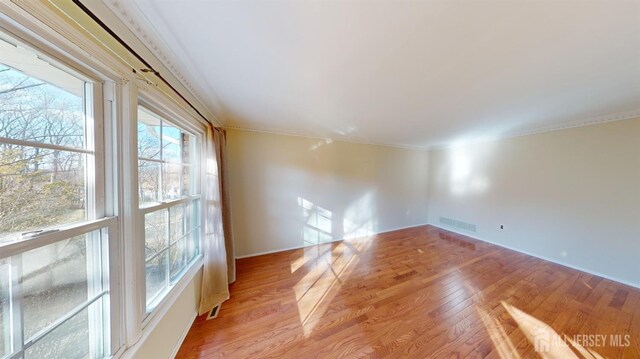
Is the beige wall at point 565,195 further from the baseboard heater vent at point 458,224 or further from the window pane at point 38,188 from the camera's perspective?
the window pane at point 38,188

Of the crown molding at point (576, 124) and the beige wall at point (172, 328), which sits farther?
the crown molding at point (576, 124)

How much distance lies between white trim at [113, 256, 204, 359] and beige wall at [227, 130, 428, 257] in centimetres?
132

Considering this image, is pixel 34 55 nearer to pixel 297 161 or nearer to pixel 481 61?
pixel 481 61

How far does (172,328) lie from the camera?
1.35m

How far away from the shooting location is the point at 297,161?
10.7ft

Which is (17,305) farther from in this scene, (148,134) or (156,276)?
(148,134)

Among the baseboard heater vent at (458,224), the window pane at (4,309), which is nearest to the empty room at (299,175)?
the window pane at (4,309)

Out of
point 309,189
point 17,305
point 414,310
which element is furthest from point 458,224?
point 17,305

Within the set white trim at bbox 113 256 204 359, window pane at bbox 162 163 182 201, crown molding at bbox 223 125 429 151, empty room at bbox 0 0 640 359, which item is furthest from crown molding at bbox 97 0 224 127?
white trim at bbox 113 256 204 359

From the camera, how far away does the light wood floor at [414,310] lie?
1438 mm

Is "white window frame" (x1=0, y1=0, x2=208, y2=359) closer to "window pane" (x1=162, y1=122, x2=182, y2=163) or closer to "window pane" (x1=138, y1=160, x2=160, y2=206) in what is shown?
"window pane" (x1=138, y1=160, x2=160, y2=206)

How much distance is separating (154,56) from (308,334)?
229cm

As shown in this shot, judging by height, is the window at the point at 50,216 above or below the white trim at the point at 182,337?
above

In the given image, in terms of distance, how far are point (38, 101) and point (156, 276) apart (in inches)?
46.6
